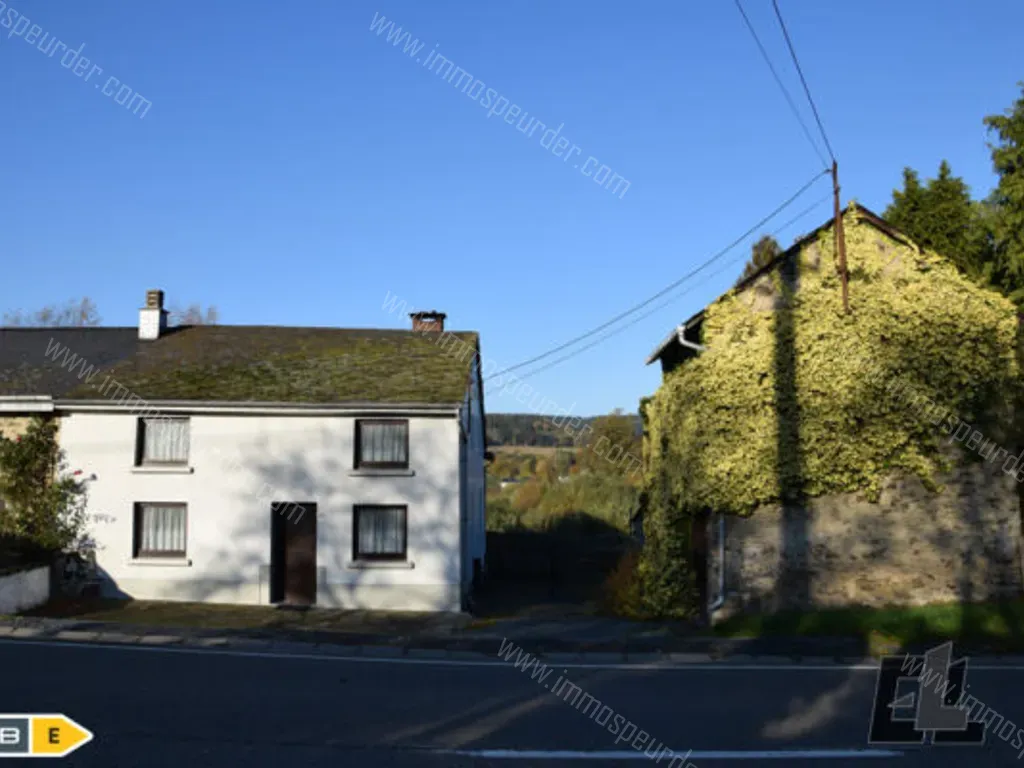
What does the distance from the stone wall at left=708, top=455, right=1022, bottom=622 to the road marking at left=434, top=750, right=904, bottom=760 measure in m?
8.29

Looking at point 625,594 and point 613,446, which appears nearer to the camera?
point 625,594

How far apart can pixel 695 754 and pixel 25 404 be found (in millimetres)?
17237

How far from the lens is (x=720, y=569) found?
16.5m

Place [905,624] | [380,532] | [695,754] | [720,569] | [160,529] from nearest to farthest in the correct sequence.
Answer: [695,754]
[905,624]
[720,569]
[380,532]
[160,529]

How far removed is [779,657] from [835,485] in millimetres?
4235

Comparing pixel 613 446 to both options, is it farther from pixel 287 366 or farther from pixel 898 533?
pixel 898 533

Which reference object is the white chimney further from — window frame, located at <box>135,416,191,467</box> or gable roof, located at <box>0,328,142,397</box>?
window frame, located at <box>135,416,191,467</box>

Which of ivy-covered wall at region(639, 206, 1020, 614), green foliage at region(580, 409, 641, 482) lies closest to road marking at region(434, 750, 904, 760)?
ivy-covered wall at region(639, 206, 1020, 614)

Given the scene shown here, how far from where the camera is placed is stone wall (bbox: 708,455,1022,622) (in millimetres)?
16031

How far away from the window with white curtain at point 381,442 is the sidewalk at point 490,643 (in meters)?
4.88

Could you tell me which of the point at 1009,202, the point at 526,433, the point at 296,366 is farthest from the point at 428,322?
the point at 526,433

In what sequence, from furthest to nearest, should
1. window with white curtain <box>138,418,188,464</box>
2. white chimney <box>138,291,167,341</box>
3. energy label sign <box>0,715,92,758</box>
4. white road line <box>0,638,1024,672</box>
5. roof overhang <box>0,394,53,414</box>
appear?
white chimney <box>138,291,167,341</box> < window with white curtain <box>138,418,188,464</box> < roof overhang <box>0,394,53,414</box> < white road line <box>0,638,1024,672</box> < energy label sign <box>0,715,92,758</box>

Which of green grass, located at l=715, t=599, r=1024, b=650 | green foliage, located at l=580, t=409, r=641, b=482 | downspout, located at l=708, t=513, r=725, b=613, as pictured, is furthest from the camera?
green foliage, located at l=580, t=409, r=641, b=482

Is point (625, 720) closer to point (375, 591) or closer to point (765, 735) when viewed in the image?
point (765, 735)
